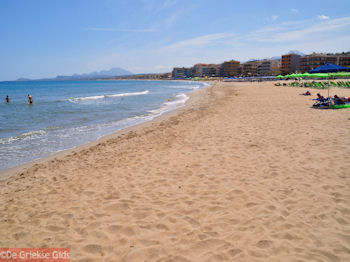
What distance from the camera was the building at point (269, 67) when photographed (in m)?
111

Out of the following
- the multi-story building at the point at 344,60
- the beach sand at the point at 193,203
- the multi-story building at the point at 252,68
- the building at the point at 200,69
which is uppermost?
the building at the point at 200,69

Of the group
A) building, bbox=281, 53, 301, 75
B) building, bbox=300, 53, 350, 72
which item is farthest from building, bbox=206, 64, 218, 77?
building, bbox=300, 53, 350, 72

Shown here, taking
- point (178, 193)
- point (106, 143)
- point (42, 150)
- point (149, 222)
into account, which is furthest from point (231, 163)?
point (42, 150)

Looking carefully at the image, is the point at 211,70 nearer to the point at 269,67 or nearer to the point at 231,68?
the point at 231,68

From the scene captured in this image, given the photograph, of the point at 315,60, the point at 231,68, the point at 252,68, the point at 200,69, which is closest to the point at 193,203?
the point at 315,60

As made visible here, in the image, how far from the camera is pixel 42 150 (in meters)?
7.99

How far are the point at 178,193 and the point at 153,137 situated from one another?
15.4 feet

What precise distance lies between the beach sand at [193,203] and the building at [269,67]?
116608 mm

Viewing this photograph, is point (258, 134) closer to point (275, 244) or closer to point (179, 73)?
point (275, 244)

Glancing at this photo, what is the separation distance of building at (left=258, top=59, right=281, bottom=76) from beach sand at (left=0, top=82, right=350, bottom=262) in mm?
116608

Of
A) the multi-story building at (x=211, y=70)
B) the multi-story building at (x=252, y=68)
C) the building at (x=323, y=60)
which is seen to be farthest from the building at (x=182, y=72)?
the building at (x=323, y=60)

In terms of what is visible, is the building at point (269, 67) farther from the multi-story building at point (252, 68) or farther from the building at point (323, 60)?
the building at point (323, 60)

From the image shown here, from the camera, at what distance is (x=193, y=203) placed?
3.61 metres

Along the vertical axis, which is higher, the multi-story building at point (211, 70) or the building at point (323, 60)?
the multi-story building at point (211, 70)
